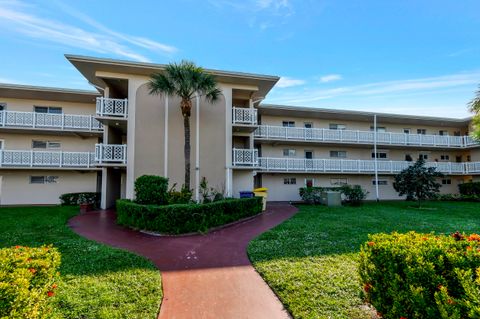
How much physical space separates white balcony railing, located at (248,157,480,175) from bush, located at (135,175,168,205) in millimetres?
9599

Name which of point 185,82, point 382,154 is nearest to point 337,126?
point 382,154

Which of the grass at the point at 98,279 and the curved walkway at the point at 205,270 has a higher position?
the grass at the point at 98,279

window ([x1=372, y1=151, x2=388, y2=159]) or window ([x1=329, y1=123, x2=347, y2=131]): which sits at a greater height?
window ([x1=329, y1=123, x2=347, y2=131])

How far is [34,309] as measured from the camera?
8.76ft

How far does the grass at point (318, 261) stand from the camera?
163 inches

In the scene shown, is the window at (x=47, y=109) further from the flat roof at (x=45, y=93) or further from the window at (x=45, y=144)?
the window at (x=45, y=144)

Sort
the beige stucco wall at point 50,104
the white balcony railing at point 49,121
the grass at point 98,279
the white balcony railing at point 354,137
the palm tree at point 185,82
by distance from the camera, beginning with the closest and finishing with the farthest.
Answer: the grass at point 98,279, the palm tree at point 185,82, the white balcony railing at point 49,121, the beige stucco wall at point 50,104, the white balcony railing at point 354,137

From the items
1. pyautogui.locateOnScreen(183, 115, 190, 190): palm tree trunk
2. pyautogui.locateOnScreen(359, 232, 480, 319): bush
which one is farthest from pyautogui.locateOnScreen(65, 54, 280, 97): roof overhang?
pyautogui.locateOnScreen(359, 232, 480, 319): bush

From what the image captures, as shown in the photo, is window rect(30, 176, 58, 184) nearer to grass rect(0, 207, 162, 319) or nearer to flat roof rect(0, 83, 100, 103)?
flat roof rect(0, 83, 100, 103)

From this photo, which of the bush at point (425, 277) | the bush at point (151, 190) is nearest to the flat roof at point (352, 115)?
the bush at point (151, 190)

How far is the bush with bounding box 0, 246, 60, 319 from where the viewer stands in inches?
95.1

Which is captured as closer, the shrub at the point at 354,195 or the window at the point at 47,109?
the window at the point at 47,109

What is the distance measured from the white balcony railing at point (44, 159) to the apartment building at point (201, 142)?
0.07 meters

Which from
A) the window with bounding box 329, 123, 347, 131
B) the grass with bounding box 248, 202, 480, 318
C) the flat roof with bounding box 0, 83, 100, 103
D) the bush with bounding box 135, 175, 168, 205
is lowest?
the grass with bounding box 248, 202, 480, 318
